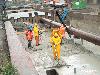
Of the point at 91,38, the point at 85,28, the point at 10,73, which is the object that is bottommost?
the point at 85,28

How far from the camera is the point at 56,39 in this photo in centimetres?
1230

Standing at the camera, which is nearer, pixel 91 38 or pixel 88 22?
pixel 91 38

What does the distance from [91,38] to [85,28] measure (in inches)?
420

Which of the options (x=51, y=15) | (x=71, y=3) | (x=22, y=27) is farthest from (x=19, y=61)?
(x=71, y=3)

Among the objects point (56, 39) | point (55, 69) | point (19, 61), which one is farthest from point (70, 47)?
point (19, 61)

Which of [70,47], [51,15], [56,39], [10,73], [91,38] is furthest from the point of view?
[51,15]

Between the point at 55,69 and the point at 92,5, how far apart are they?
89.3 feet

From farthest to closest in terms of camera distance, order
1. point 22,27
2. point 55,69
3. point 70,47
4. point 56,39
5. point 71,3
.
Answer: point 71,3, point 22,27, point 70,47, point 56,39, point 55,69

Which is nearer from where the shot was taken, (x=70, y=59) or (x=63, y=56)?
(x=70, y=59)

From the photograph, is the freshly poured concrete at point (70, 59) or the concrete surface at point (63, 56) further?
the freshly poured concrete at point (70, 59)

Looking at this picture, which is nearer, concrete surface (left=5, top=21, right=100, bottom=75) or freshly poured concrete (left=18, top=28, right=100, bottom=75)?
concrete surface (left=5, top=21, right=100, bottom=75)

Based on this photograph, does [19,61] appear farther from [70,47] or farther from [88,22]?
[88,22]

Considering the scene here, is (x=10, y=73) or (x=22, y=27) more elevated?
(x=10, y=73)

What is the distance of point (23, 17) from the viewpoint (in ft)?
91.8
